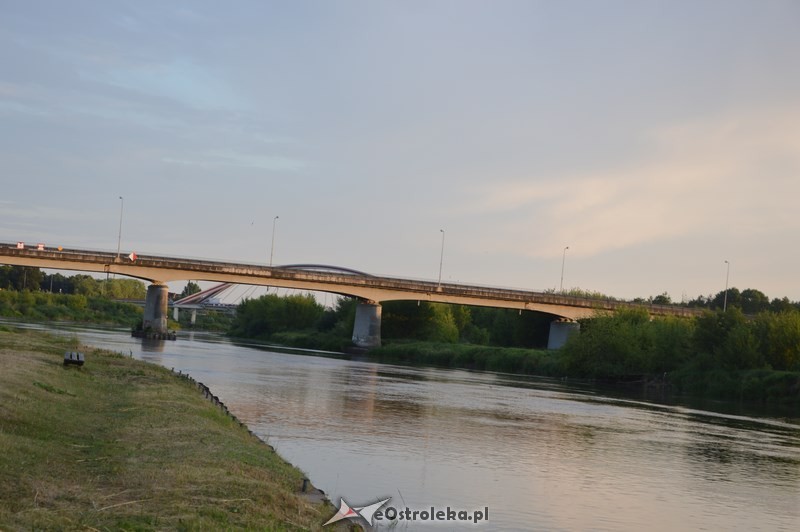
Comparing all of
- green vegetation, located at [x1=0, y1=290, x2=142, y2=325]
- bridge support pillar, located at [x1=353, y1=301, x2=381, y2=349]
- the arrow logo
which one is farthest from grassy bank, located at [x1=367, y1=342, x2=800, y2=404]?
green vegetation, located at [x1=0, y1=290, x2=142, y2=325]

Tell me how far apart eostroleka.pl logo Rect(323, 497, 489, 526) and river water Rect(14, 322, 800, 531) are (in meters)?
0.35

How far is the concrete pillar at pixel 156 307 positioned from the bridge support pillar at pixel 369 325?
24.0 m

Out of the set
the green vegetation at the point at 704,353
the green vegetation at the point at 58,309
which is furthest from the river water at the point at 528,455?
the green vegetation at the point at 58,309

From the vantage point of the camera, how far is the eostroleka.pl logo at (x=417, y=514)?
739 inches

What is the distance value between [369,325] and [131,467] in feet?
350

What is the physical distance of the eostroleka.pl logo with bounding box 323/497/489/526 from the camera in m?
18.8

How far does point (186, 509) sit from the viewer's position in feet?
47.4

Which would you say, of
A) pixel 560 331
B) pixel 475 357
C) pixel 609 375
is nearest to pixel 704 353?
pixel 609 375

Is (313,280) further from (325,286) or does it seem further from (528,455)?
(528,455)

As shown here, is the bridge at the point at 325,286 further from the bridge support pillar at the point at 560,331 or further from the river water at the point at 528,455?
the river water at the point at 528,455

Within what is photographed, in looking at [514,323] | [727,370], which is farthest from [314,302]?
[727,370]

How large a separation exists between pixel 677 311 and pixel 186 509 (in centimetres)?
12500

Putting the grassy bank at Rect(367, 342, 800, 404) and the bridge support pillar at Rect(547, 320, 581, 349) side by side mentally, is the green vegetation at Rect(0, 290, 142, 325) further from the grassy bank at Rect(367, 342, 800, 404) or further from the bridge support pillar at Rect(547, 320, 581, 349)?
the bridge support pillar at Rect(547, 320, 581, 349)

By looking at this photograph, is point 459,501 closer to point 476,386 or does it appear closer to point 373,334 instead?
point 476,386
